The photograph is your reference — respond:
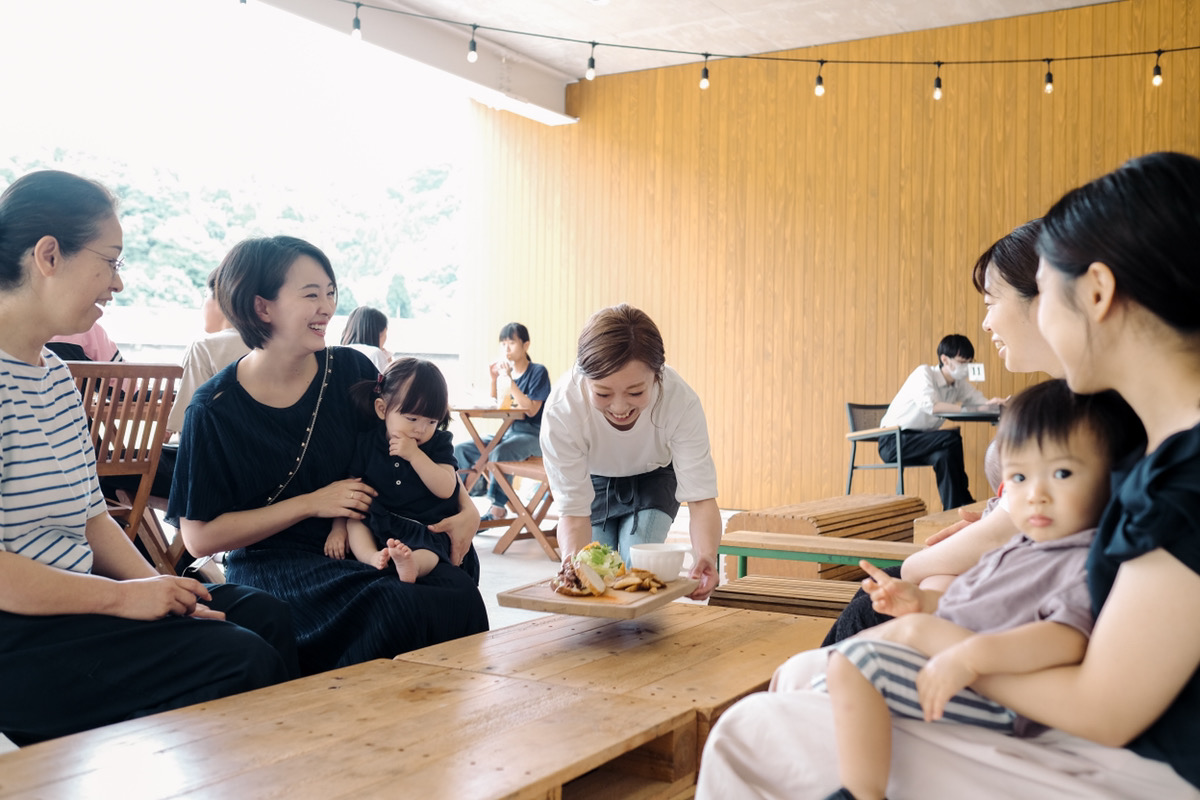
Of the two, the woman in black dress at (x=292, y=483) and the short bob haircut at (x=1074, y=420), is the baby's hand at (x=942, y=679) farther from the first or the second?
the woman in black dress at (x=292, y=483)

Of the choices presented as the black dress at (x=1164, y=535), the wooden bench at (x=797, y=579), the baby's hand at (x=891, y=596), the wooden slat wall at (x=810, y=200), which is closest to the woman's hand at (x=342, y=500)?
the wooden bench at (x=797, y=579)

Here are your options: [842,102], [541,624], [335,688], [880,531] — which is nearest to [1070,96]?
[842,102]

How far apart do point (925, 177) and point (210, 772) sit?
7.22 m

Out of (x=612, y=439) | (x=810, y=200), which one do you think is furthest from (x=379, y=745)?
(x=810, y=200)

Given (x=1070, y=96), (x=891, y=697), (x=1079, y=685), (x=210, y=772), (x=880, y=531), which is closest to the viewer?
(x=1079, y=685)

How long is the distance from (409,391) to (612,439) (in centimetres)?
69

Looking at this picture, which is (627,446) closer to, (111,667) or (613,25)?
(111,667)

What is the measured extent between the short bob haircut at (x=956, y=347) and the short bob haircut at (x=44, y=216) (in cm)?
597

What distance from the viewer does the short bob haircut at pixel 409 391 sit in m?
2.54

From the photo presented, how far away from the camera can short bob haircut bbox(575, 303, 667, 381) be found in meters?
2.55

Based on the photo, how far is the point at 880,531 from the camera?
4703 mm

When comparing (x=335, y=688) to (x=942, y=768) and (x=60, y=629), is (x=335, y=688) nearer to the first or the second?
(x=60, y=629)

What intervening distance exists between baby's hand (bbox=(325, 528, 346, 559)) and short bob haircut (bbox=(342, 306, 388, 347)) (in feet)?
12.1

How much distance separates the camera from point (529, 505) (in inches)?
235
